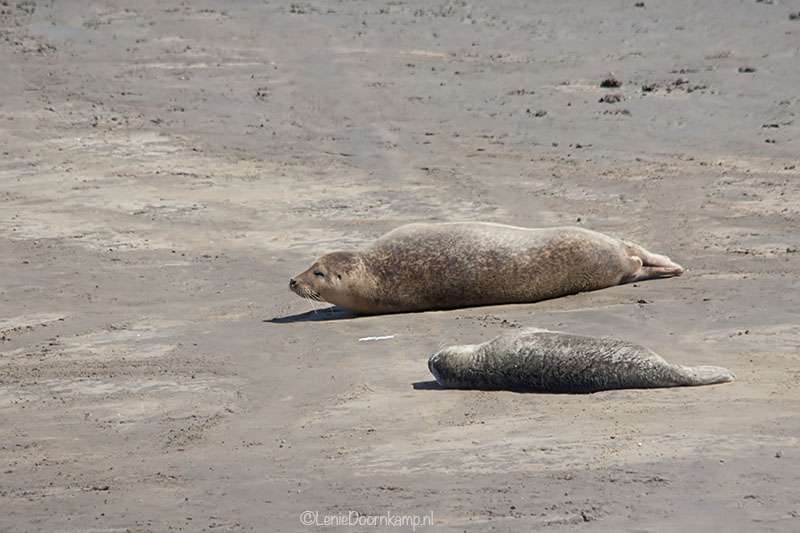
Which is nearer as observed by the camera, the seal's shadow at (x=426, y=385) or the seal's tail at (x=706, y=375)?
the seal's tail at (x=706, y=375)

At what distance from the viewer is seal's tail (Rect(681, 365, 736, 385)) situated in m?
5.89

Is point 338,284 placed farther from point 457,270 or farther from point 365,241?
point 365,241

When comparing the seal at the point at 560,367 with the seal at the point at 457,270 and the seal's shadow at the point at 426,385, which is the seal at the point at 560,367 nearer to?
the seal's shadow at the point at 426,385

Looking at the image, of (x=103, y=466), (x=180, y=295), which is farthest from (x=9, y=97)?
(x=103, y=466)

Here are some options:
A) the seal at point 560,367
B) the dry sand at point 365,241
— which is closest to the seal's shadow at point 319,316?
the dry sand at point 365,241

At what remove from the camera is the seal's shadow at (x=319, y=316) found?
8.36m

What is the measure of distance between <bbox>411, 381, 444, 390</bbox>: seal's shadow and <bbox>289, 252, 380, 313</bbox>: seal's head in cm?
217

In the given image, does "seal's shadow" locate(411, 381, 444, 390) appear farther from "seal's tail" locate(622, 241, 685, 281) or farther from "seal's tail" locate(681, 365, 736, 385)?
"seal's tail" locate(622, 241, 685, 281)

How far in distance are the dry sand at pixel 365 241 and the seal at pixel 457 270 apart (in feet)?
0.65

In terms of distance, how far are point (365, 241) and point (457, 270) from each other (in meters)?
2.20

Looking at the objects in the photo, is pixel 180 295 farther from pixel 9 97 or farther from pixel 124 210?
pixel 9 97

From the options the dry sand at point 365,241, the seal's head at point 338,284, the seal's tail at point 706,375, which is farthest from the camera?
the seal's head at point 338,284

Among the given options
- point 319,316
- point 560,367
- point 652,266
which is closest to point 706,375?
point 560,367

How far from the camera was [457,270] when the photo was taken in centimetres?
843
